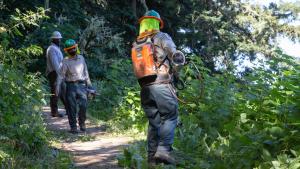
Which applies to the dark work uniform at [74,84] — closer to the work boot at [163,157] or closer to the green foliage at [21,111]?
the green foliage at [21,111]

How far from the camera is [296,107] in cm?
496

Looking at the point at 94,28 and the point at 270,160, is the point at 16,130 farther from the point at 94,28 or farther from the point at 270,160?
the point at 94,28

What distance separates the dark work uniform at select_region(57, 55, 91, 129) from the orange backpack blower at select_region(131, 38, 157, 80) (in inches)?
154

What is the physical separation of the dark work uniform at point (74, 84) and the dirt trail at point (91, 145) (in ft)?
1.34

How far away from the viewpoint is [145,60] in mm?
5637

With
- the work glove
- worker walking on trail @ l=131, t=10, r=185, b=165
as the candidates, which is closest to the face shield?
worker walking on trail @ l=131, t=10, r=185, b=165

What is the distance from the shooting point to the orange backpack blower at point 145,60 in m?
5.64

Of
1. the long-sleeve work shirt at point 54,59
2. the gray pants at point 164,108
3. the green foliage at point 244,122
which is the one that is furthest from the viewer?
the long-sleeve work shirt at point 54,59

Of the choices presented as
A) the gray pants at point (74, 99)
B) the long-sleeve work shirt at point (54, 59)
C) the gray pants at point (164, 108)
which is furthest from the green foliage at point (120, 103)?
the gray pants at point (164, 108)

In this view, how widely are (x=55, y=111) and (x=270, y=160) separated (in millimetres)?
7302

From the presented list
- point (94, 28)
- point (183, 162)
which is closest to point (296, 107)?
point (183, 162)

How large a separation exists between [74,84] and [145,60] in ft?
13.6

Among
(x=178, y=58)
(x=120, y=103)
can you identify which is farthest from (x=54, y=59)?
(x=178, y=58)

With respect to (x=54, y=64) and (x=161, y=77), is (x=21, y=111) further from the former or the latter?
(x=54, y=64)
